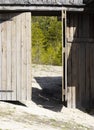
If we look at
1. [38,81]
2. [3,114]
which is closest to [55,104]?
[3,114]

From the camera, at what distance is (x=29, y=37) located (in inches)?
561

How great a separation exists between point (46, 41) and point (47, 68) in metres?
20.9

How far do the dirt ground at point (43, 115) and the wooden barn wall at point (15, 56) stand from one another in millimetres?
454

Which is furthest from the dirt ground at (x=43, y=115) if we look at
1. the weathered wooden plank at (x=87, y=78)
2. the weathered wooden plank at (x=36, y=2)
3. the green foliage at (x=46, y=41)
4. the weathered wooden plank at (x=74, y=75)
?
the green foliage at (x=46, y=41)

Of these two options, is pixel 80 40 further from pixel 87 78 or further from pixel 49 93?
pixel 49 93

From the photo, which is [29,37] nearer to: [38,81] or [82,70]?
[82,70]

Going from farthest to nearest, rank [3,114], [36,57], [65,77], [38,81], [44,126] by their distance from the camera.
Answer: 1. [36,57]
2. [38,81]
3. [65,77]
4. [3,114]
5. [44,126]

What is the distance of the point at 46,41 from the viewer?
4544 cm

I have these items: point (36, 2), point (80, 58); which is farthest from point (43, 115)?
point (36, 2)

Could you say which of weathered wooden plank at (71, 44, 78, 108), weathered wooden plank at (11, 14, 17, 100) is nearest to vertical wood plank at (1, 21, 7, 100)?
weathered wooden plank at (11, 14, 17, 100)

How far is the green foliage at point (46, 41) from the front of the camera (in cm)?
4156

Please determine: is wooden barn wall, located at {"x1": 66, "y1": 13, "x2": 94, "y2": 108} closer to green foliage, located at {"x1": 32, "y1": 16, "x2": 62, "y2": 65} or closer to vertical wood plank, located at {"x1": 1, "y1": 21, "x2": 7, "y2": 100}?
vertical wood plank, located at {"x1": 1, "y1": 21, "x2": 7, "y2": 100}

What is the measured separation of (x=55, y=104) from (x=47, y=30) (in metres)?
30.9

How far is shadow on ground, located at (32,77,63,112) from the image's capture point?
15.2 metres
